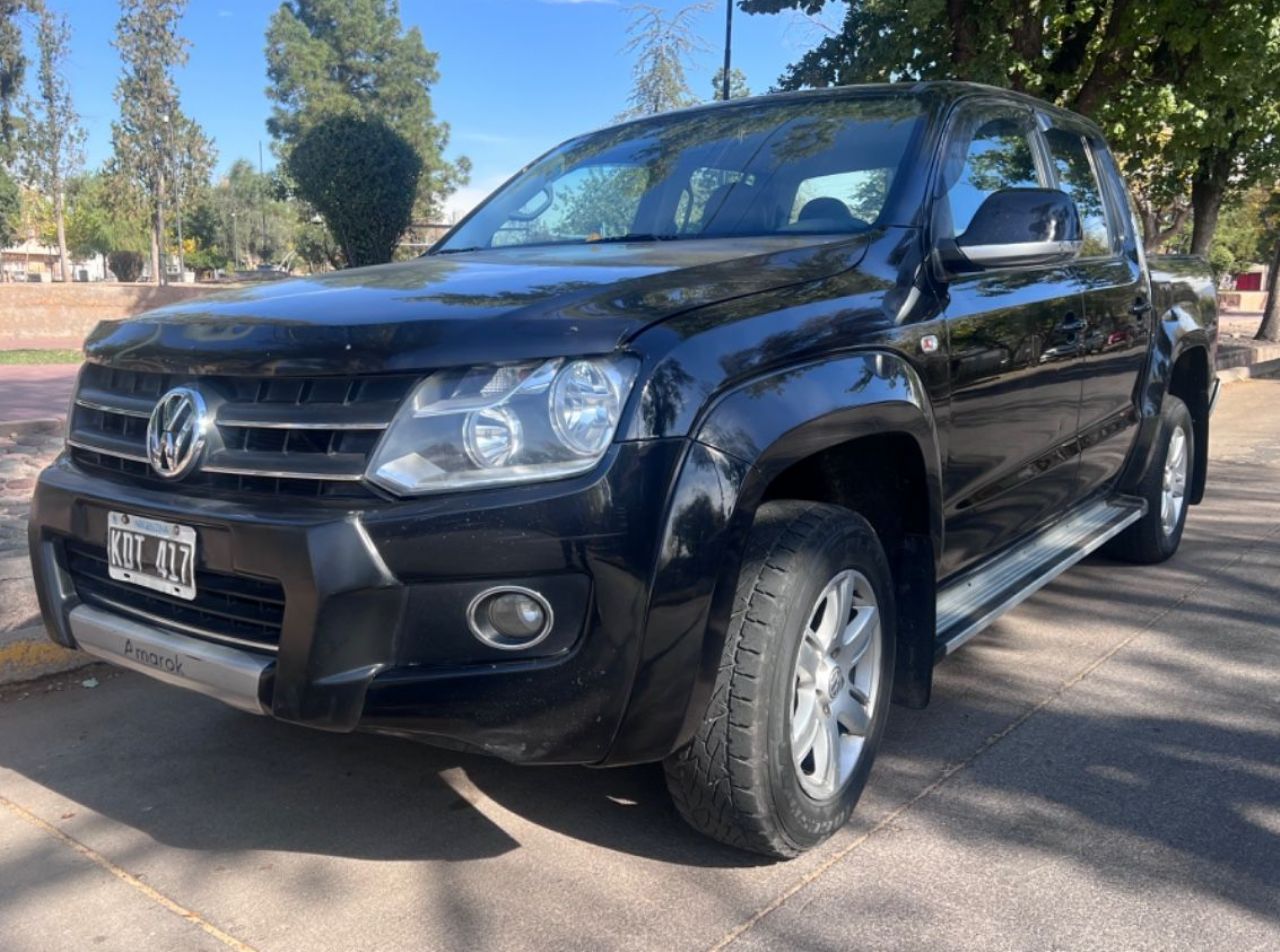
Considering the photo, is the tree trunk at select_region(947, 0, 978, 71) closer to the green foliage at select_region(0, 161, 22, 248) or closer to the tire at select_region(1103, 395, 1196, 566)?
the tire at select_region(1103, 395, 1196, 566)

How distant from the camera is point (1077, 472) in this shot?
407 centimetres

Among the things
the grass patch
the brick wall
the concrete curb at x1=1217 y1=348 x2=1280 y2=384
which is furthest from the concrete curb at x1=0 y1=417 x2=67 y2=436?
the concrete curb at x1=1217 y1=348 x2=1280 y2=384

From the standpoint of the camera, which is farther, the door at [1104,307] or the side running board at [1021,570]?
the door at [1104,307]

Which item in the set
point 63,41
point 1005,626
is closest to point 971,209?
point 1005,626

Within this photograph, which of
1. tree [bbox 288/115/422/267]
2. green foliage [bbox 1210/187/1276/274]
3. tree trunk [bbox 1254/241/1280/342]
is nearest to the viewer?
tree [bbox 288/115/422/267]

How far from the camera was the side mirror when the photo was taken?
3.02 meters

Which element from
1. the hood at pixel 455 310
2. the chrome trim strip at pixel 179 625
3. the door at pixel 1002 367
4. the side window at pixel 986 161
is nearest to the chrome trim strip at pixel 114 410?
the hood at pixel 455 310

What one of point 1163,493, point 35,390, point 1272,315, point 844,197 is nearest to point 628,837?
point 844,197

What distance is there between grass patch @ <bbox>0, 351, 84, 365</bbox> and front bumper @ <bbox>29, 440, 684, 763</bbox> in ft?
46.7

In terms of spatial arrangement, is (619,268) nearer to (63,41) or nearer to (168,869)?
(168,869)

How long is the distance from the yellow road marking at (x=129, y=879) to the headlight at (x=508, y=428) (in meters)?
1.04

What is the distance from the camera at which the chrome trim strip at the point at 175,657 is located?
7.51 feet

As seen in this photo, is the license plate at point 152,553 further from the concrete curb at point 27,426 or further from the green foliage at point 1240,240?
the green foliage at point 1240,240

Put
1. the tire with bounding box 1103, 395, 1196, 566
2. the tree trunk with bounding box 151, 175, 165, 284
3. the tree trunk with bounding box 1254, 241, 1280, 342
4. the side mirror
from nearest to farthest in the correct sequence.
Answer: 1. the side mirror
2. the tire with bounding box 1103, 395, 1196, 566
3. the tree trunk with bounding box 1254, 241, 1280, 342
4. the tree trunk with bounding box 151, 175, 165, 284
